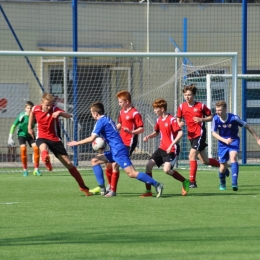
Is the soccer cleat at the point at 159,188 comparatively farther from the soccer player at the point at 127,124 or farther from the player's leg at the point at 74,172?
the player's leg at the point at 74,172

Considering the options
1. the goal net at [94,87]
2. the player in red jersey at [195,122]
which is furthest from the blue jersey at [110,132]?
the goal net at [94,87]

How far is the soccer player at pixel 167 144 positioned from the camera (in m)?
11.8

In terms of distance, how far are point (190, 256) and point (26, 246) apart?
1652mm

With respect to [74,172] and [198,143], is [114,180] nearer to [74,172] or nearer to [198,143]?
[74,172]

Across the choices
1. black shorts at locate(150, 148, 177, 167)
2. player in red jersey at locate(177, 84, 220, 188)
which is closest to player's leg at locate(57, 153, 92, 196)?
black shorts at locate(150, 148, 177, 167)

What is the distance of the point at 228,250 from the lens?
6.73 meters

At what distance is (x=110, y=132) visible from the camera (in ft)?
37.3

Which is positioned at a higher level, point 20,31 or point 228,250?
point 20,31

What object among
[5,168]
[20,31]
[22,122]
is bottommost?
[5,168]

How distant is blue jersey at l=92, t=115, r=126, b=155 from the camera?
37.1 feet

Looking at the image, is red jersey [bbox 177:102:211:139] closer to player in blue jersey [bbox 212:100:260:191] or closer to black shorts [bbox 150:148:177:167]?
player in blue jersey [bbox 212:100:260:191]

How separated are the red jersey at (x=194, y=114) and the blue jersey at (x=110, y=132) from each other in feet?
9.21

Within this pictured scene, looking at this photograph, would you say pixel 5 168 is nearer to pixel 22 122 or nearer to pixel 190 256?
pixel 22 122

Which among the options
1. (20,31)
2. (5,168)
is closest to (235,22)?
(20,31)
